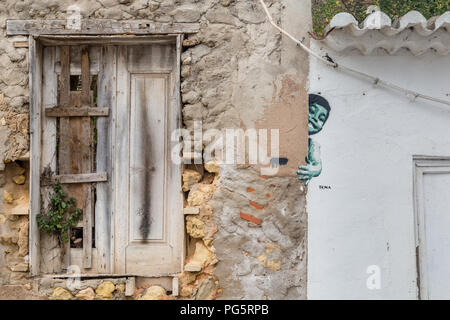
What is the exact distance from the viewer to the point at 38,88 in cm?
378

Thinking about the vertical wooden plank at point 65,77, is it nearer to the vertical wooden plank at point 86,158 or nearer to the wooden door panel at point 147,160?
the vertical wooden plank at point 86,158

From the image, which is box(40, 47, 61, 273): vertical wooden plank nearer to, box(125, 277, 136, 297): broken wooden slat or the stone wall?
the stone wall

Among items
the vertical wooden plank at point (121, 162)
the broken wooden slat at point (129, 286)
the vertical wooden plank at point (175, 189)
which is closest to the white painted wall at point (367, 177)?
the vertical wooden plank at point (175, 189)

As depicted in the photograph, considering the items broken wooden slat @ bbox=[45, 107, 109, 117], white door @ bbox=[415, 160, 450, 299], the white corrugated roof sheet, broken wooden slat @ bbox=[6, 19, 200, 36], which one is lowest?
white door @ bbox=[415, 160, 450, 299]

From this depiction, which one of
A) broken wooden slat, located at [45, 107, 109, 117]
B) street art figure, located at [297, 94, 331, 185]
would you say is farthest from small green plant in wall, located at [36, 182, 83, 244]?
street art figure, located at [297, 94, 331, 185]

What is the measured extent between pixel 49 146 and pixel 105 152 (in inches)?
19.0

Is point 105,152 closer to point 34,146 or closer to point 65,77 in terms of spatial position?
point 34,146

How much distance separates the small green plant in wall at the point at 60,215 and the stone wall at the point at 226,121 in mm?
162

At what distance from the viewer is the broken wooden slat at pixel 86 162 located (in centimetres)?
379

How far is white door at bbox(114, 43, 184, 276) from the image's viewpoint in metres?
3.81

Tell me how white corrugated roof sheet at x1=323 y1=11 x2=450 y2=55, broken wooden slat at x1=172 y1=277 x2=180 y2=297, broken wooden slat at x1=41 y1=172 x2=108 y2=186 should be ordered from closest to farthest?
white corrugated roof sheet at x1=323 y1=11 x2=450 y2=55
broken wooden slat at x1=172 y1=277 x2=180 y2=297
broken wooden slat at x1=41 y1=172 x2=108 y2=186

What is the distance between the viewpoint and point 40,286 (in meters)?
3.64

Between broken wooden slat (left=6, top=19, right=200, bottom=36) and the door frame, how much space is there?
0.03 meters

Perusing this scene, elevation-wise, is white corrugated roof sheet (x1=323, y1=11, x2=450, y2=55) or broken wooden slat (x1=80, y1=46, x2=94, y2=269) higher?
white corrugated roof sheet (x1=323, y1=11, x2=450, y2=55)
